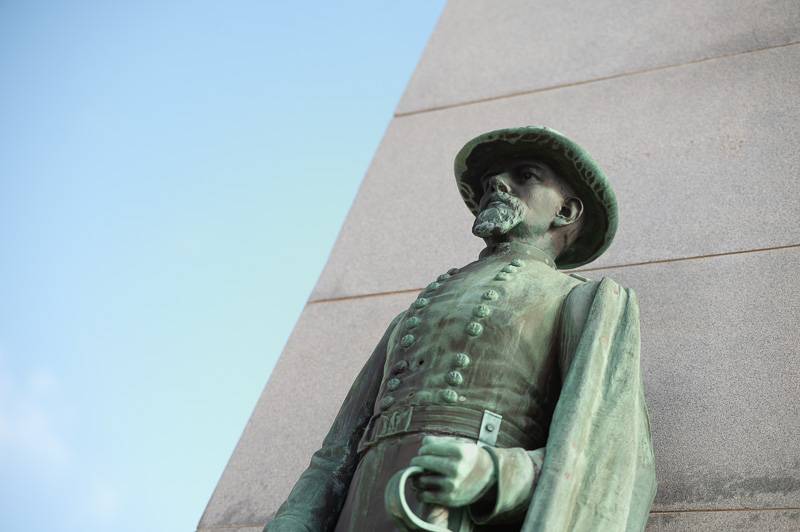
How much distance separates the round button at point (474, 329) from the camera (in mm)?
2652

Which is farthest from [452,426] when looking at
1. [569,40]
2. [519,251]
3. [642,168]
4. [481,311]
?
[569,40]

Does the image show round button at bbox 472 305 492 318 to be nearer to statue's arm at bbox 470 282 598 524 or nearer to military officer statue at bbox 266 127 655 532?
military officer statue at bbox 266 127 655 532

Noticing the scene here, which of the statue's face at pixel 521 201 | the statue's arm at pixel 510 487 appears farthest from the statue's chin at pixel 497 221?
the statue's arm at pixel 510 487

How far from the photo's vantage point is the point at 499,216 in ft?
9.72

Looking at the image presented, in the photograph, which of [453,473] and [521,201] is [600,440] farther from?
[521,201]

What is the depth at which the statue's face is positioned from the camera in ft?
9.77

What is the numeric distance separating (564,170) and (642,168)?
107cm

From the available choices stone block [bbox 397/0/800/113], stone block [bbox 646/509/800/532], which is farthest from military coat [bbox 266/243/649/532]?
stone block [bbox 397/0/800/113]

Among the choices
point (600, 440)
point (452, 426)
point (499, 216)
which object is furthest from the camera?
point (499, 216)

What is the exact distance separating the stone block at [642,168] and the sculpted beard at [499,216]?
0.86 metres

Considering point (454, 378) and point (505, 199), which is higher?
point (505, 199)

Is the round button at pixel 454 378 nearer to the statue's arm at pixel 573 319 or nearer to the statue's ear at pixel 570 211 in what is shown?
the statue's arm at pixel 573 319

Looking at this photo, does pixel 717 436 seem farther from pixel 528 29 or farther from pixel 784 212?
pixel 528 29

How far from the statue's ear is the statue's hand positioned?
992 mm
